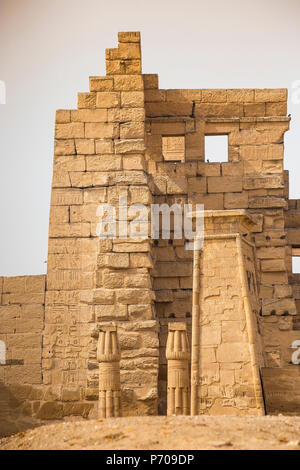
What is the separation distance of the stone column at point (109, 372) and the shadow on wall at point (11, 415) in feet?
9.35

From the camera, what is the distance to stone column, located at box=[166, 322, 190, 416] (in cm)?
1416

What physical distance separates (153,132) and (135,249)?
11.3ft

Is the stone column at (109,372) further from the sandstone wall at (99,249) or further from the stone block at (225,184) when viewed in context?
the stone block at (225,184)

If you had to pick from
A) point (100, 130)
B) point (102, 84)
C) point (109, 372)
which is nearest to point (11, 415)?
point (109, 372)

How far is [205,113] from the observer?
1950 cm

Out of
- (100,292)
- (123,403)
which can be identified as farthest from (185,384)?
(100,292)

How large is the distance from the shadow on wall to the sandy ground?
5102 millimetres

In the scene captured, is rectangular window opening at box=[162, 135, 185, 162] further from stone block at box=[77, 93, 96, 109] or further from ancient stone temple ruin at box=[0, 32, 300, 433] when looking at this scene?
stone block at box=[77, 93, 96, 109]

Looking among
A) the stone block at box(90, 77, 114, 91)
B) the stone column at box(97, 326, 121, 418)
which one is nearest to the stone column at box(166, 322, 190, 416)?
the stone column at box(97, 326, 121, 418)

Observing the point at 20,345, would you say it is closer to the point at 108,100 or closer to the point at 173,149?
the point at 108,100

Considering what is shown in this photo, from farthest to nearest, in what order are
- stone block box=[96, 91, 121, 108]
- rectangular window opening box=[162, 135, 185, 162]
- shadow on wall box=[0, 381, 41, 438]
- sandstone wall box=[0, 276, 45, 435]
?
1. rectangular window opening box=[162, 135, 185, 162]
2. stone block box=[96, 91, 121, 108]
3. sandstone wall box=[0, 276, 45, 435]
4. shadow on wall box=[0, 381, 41, 438]

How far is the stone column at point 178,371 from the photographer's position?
14.2 meters

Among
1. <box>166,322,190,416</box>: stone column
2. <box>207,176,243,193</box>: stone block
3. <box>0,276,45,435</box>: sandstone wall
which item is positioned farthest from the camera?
<box>207,176,243,193</box>: stone block
